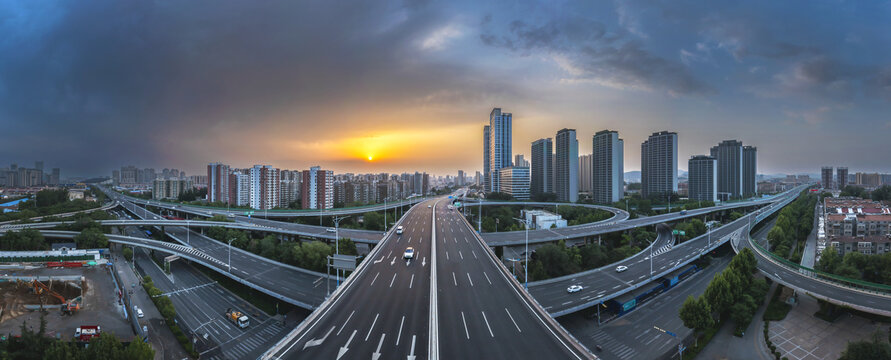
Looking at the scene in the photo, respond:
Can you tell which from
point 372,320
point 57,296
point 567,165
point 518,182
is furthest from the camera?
point 518,182

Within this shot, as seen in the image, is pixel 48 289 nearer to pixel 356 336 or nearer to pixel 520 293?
pixel 356 336

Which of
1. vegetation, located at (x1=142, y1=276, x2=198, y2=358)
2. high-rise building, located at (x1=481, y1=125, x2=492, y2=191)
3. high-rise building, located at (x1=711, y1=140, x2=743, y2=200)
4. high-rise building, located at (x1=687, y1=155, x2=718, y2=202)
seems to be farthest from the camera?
high-rise building, located at (x1=481, y1=125, x2=492, y2=191)

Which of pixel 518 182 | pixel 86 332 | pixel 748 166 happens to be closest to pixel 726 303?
pixel 86 332

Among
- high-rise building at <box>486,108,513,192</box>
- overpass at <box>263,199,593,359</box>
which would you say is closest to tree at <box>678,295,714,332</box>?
overpass at <box>263,199,593,359</box>

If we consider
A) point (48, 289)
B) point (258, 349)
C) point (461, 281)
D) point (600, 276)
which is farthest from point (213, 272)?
point (600, 276)

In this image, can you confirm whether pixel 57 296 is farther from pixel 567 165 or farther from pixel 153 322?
pixel 567 165

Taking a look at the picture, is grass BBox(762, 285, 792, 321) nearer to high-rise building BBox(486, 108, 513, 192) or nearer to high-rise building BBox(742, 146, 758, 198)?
high-rise building BBox(486, 108, 513, 192)
